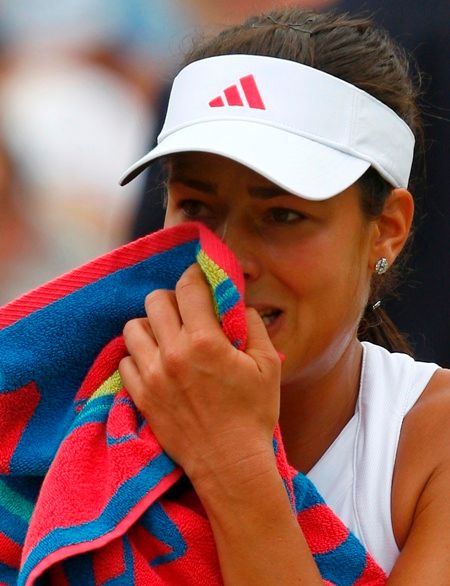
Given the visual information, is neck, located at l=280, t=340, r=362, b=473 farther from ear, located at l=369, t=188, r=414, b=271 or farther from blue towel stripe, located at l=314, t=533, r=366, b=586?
blue towel stripe, located at l=314, t=533, r=366, b=586

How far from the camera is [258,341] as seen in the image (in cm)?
127

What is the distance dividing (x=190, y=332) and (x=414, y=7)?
3.68 ft

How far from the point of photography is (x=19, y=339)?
1292mm

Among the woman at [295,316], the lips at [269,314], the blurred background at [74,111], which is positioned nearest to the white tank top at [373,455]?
the woman at [295,316]

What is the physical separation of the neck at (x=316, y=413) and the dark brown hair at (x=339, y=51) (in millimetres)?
181

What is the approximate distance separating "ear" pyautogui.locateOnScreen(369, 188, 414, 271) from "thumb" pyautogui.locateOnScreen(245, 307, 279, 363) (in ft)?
1.06

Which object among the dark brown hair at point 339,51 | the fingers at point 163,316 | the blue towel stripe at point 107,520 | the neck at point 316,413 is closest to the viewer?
the blue towel stripe at point 107,520

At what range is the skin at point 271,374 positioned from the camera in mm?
1201

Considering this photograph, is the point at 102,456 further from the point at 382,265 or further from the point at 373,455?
the point at 382,265

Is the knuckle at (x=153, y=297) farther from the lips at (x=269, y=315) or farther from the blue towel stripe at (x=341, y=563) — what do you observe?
the blue towel stripe at (x=341, y=563)

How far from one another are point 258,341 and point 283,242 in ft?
0.56

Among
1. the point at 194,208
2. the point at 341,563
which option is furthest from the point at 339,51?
the point at 341,563

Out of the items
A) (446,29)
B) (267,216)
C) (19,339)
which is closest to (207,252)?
(267,216)

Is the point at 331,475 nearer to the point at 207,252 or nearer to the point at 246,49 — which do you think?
the point at 207,252
